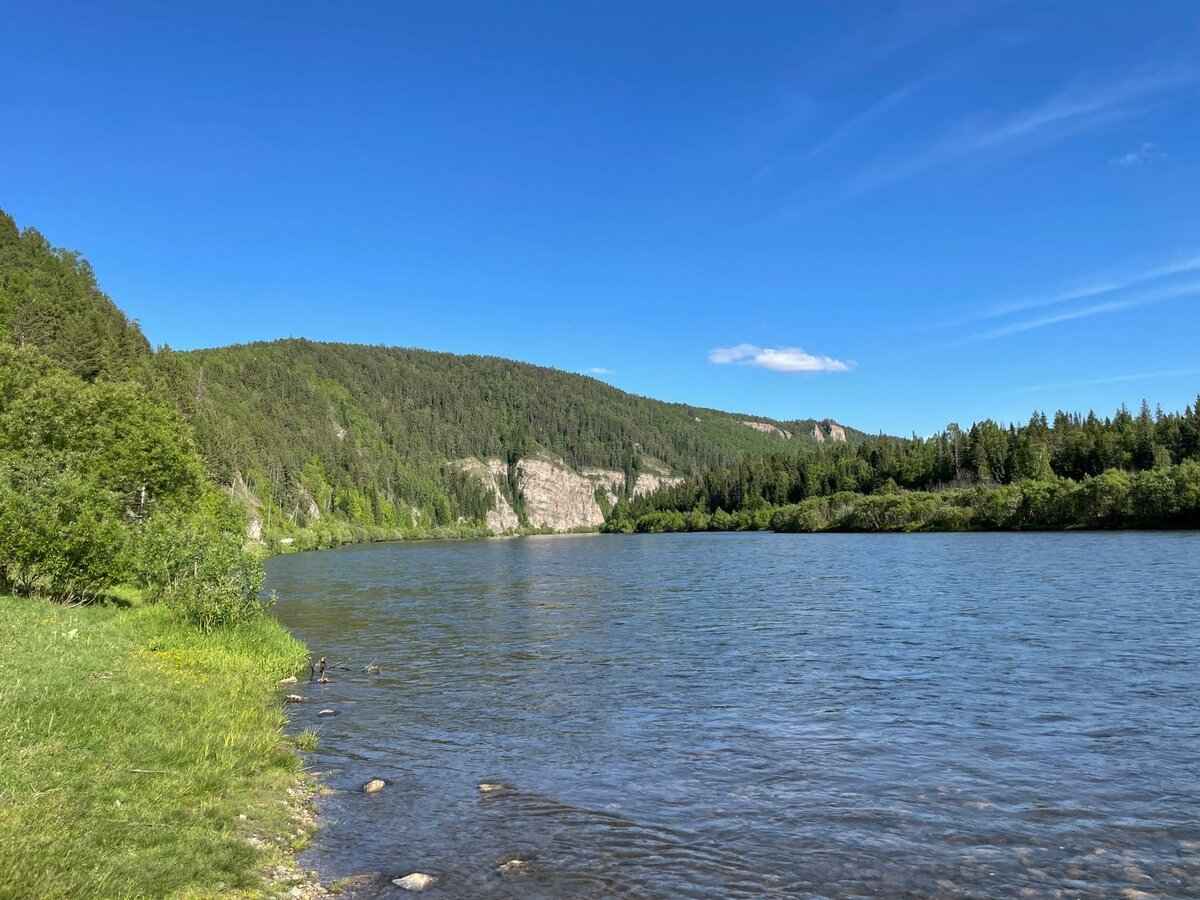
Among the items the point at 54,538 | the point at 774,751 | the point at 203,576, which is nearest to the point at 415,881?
the point at 774,751

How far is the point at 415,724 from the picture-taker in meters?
23.7

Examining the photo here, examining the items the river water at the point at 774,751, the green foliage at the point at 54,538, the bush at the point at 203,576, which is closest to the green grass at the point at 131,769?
the river water at the point at 774,751

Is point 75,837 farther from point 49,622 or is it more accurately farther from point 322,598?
point 322,598

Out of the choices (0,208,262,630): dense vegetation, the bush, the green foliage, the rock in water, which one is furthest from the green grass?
(0,208,262,630): dense vegetation

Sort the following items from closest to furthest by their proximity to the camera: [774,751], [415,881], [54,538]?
[415,881] < [774,751] < [54,538]

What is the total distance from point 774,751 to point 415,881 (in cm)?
1058

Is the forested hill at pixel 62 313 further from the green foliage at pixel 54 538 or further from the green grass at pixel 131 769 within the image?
the green grass at pixel 131 769

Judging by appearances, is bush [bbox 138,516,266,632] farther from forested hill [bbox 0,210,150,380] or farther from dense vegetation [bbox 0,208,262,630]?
forested hill [bbox 0,210,150,380]

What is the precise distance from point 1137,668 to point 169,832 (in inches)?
1202

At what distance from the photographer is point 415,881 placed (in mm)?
13008

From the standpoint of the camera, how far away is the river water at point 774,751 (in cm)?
1372

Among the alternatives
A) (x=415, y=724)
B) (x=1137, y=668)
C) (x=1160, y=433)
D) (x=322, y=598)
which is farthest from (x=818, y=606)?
(x=1160, y=433)

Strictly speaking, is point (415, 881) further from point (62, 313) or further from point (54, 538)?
point (62, 313)

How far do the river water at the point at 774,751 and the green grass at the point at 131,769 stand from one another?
1.59 m
